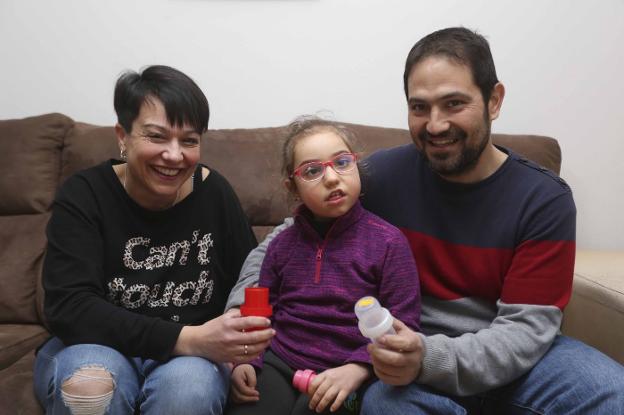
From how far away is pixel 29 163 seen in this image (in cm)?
186

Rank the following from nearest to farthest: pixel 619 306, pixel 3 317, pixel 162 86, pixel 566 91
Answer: pixel 162 86, pixel 619 306, pixel 3 317, pixel 566 91

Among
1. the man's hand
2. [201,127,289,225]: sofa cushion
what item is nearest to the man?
the man's hand

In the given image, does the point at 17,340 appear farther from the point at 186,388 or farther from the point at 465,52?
the point at 465,52

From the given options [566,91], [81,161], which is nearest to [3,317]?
[81,161]

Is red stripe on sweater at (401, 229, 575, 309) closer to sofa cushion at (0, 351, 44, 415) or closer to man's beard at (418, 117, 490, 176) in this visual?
man's beard at (418, 117, 490, 176)

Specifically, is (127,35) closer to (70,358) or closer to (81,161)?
(81,161)

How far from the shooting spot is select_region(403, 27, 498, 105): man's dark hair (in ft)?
4.02

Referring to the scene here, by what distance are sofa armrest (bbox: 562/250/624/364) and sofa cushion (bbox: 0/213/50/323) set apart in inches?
68.1

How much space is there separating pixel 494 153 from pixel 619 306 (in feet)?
1.73

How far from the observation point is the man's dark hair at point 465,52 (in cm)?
123

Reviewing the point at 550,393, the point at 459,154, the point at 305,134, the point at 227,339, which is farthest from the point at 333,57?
the point at 550,393

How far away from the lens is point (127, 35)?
2.06 metres

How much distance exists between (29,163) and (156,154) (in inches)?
35.4

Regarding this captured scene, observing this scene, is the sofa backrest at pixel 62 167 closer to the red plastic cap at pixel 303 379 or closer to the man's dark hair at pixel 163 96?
the man's dark hair at pixel 163 96
